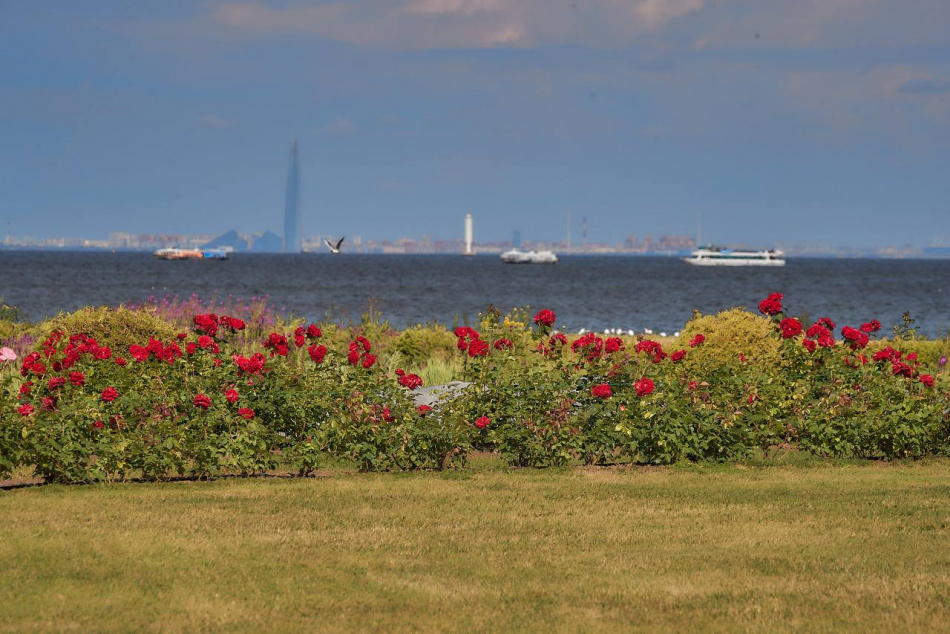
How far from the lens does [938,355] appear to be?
63.0ft

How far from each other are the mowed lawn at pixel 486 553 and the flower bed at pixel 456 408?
→ 0.30m

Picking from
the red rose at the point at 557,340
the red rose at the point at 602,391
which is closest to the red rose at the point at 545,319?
the red rose at the point at 557,340

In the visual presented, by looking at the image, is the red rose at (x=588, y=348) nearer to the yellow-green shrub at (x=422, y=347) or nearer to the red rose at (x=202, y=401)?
the red rose at (x=202, y=401)

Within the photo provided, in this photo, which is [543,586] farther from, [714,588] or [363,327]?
[363,327]

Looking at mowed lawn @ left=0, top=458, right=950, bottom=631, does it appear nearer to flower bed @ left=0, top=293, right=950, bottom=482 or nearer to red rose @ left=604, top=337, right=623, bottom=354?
flower bed @ left=0, top=293, right=950, bottom=482

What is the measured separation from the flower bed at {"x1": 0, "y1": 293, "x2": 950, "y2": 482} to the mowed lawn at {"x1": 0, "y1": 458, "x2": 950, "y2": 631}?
0.98 ft

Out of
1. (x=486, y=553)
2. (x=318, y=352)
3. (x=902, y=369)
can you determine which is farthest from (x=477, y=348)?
(x=902, y=369)

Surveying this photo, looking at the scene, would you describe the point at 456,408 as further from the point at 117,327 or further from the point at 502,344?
the point at 117,327

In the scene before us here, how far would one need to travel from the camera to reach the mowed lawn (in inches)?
238

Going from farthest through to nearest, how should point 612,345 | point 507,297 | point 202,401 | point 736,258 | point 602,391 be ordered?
point 736,258, point 507,297, point 612,345, point 602,391, point 202,401

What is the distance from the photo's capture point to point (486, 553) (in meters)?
7.27

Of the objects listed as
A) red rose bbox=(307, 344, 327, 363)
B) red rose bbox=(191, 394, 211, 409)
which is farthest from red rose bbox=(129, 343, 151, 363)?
red rose bbox=(307, 344, 327, 363)

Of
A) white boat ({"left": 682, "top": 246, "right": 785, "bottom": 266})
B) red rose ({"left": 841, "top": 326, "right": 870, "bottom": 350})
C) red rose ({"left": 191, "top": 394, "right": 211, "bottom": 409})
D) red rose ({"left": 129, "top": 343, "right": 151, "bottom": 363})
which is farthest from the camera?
white boat ({"left": 682, "top": 246, "right": 785, "bottom": 266})

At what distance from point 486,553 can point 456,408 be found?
2858 mm
